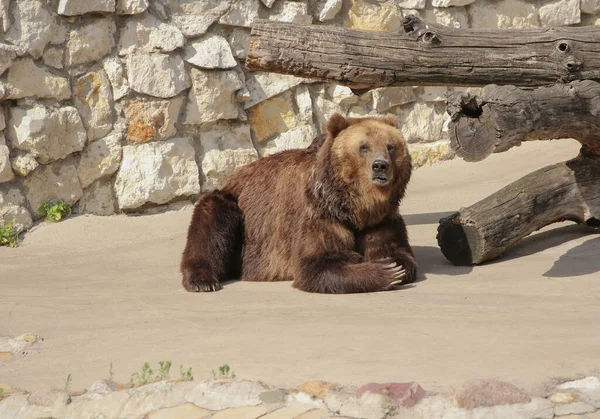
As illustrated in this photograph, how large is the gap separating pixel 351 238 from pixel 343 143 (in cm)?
64

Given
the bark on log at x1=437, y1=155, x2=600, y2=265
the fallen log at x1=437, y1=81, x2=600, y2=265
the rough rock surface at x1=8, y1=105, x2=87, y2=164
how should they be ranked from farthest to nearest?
the rough rock surface at x1=8, y1=105, x2=87, y2=164 → the bark on log at x1=437, y1=155, x2=600, y2=265 → the fallen log at x1=437, y1=81, x2=600, y2=265

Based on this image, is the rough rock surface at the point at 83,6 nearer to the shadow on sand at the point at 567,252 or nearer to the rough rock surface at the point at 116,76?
the rough rock surface at the point at 116,76

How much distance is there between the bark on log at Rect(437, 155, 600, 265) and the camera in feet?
20.6

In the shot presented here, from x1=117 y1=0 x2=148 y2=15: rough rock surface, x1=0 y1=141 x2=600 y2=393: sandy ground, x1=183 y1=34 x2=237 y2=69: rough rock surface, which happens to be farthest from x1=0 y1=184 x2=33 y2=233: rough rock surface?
x1=183 y1=34 x2=237 y2=69: rough rock surface

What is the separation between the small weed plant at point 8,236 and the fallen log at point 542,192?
350cm

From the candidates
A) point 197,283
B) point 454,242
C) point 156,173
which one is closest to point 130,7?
point 156,173

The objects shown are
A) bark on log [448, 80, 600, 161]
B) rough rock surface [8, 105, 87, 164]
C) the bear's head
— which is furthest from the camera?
rough rock surface [8, 105, 87, 164]

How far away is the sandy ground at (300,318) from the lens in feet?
13.2

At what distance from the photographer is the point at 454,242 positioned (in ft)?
21.2

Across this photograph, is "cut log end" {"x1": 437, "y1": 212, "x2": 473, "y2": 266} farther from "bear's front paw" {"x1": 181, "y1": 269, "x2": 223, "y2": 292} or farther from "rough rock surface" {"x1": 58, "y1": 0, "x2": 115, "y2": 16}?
"rough rock surface" {"x1": 58, "y1": 0, "x2": 115, "y2": 16}

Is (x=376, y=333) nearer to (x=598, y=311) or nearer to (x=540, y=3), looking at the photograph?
(x=598, y=311)

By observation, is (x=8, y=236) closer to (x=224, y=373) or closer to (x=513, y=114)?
(x=224, y=373)

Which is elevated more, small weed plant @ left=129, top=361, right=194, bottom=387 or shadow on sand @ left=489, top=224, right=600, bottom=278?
shadow on sand @ left=489, top=224, right=600, bottom=278

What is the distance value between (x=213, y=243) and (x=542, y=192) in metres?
2.31
